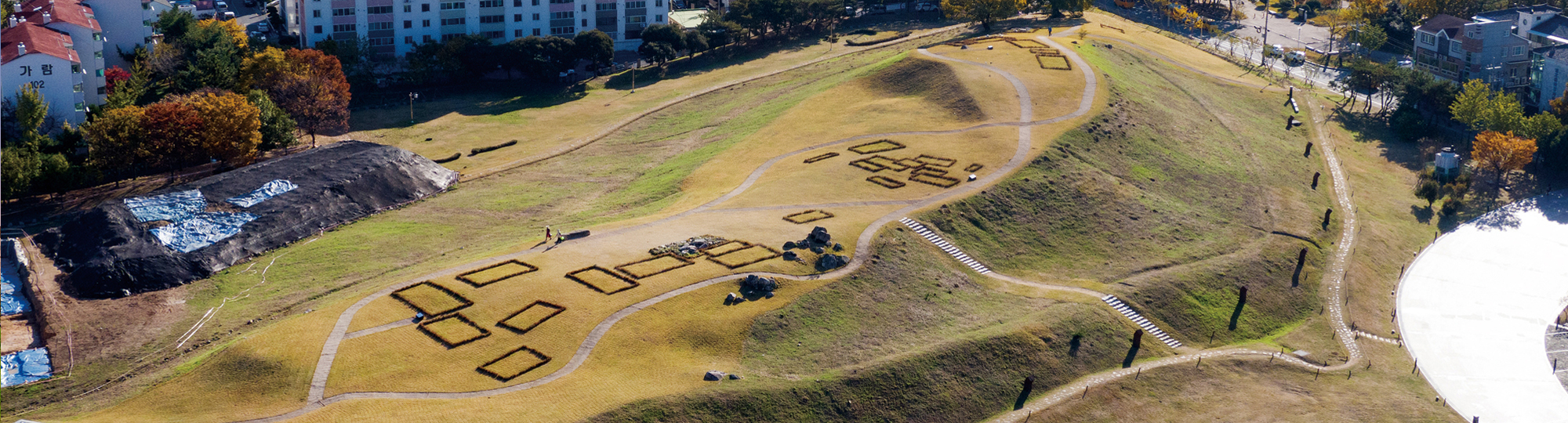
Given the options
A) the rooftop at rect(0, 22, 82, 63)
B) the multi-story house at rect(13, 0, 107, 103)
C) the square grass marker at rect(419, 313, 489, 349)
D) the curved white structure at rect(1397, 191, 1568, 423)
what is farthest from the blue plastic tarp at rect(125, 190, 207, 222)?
the curved white structure at rect(1397, 191, 1568, 423)

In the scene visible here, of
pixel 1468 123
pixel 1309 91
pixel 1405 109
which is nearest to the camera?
pixel 1468 123

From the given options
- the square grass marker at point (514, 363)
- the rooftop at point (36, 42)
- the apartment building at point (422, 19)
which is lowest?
the square grass marker at point (514, 363)

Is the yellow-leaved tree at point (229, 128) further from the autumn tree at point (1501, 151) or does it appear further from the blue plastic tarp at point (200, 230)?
the autumn tree at point (1501, 151)

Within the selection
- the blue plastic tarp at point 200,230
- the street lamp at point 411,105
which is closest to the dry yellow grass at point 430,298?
the blue plastic tarp at point 200,230

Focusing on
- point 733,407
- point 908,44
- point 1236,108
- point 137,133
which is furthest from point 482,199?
point 1236,108

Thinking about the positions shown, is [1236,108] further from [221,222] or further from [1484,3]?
[221,222]

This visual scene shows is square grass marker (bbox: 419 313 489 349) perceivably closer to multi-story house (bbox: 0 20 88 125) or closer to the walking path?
the walking path
